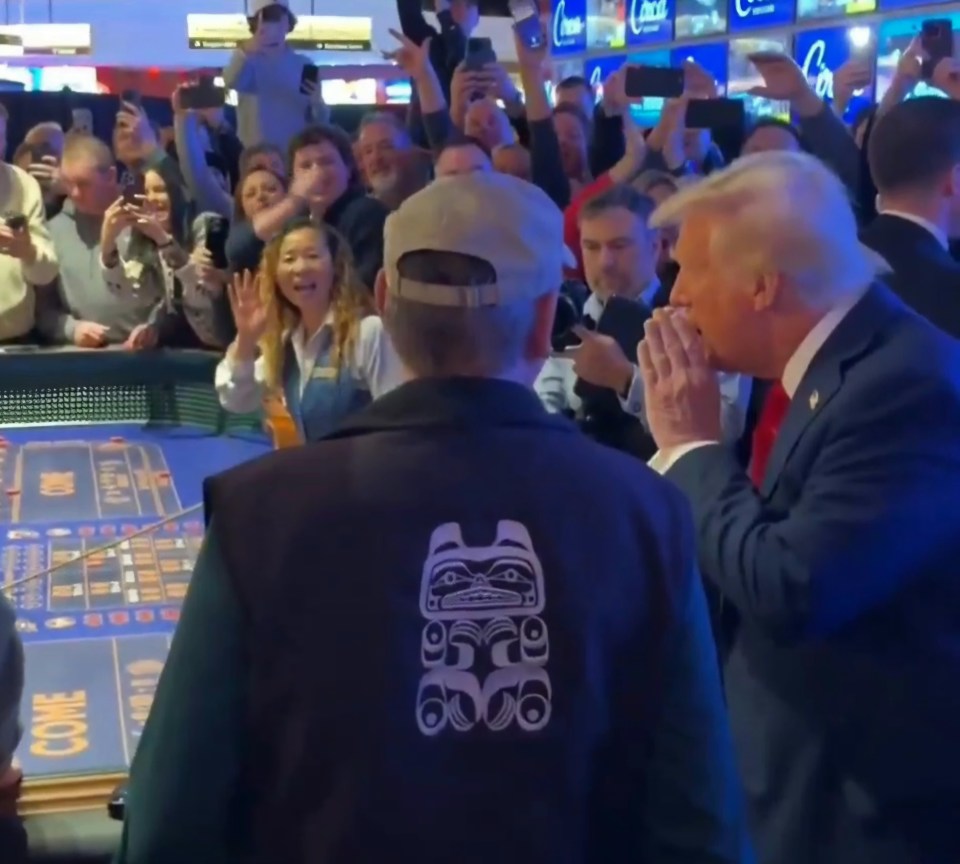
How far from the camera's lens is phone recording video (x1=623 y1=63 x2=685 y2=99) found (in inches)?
171

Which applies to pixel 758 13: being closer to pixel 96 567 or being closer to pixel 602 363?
pixel 602 363

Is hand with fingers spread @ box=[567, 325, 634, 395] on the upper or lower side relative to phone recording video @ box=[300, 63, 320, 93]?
lower

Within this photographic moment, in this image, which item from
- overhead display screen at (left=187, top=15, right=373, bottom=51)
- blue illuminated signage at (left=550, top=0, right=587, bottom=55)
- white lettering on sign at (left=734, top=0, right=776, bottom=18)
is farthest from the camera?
overhead display screen at (left=187, top=15, right=373, bottom=51)

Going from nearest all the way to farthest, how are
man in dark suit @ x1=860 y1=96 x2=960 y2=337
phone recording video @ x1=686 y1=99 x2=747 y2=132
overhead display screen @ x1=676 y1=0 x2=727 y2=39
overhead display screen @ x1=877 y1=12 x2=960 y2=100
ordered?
man in dark suit @ x1=860 y1=96 x2=960 y2=337, phone recording video @ x1=686 y1=99 x2=747 y2=132, overhead display screen @ x1=877 y1=12 x2=960 y2=100, overhead display screen @ x1=676 y1=0 x2=727 y2=39

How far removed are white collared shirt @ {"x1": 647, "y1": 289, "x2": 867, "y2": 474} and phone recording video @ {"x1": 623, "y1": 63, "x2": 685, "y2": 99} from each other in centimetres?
296

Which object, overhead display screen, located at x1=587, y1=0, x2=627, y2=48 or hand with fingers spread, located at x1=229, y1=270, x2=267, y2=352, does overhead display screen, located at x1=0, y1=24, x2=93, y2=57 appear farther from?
hand with fingers spread, located at x1=229, y1=270, x2=267, y2=352

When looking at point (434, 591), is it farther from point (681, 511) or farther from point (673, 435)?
point (673, 435)

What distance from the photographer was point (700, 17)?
28.3 feet

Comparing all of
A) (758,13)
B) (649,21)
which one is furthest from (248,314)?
(649,21)

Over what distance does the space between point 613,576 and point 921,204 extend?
129 cm

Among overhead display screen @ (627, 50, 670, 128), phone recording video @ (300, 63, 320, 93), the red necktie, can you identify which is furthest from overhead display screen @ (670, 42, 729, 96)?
the red necktie

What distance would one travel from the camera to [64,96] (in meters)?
9.53

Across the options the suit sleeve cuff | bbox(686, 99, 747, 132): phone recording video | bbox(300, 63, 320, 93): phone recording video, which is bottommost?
the suit sleeve cuff

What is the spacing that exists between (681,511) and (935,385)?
15.1 inches
